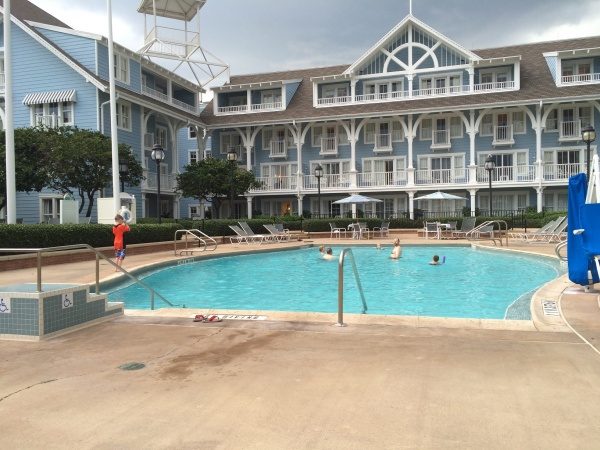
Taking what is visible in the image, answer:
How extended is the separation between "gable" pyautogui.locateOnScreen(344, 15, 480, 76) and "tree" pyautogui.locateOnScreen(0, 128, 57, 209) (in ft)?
73.5

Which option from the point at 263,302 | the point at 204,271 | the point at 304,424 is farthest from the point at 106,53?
the point at 304,424

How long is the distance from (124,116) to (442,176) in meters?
21.6

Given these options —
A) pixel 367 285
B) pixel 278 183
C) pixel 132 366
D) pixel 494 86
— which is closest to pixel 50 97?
pixel 278 183

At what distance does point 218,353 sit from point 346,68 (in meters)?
37.2

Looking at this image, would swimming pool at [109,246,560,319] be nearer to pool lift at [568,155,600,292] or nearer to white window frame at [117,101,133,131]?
pool lift at [568,155,600,292]

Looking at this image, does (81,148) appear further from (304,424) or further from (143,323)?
(304,424)

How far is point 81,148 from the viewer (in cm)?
2262

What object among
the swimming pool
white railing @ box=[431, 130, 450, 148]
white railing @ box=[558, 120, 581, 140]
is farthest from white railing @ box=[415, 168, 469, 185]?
the swimming pool

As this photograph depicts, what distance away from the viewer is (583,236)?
8266 millimetres

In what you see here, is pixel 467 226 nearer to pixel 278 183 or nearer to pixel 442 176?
pixel 442 176

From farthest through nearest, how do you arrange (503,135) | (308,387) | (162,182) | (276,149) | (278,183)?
(276,149) → (278,183) → (503,135) → (162,182) → (308,387)

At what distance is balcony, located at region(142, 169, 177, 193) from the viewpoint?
31.8 meters

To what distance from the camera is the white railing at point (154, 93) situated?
109 ft

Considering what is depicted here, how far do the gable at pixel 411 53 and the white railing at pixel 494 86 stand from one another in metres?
1.91
